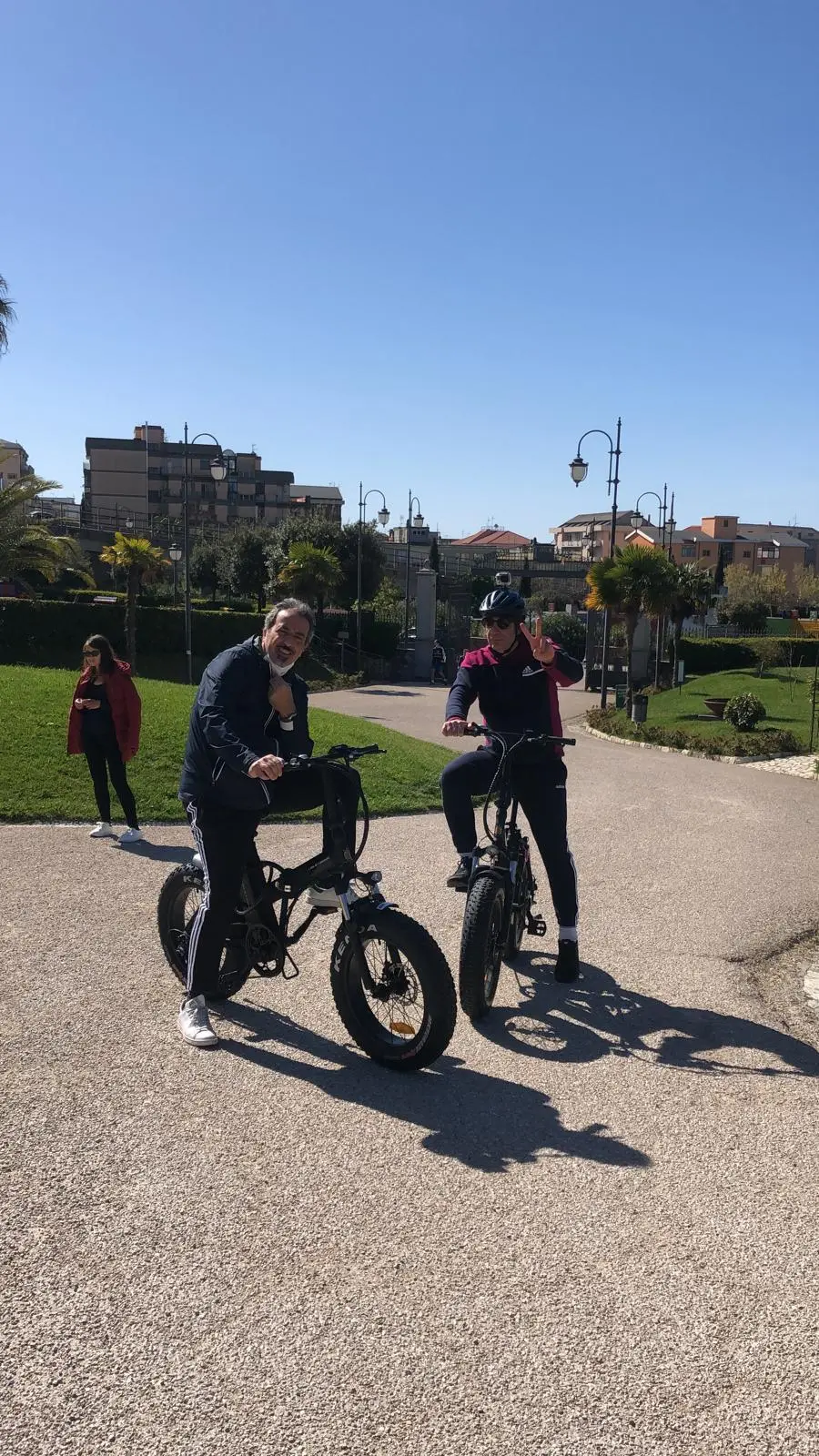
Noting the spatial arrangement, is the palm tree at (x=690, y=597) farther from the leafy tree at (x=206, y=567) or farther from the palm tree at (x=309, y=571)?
the leafy tree at (x=206, y=567)

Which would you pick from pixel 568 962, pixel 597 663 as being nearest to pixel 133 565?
pixel 597 663

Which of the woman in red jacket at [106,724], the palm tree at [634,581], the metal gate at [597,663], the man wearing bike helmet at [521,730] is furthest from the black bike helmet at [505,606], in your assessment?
the metal gate at [597,663]

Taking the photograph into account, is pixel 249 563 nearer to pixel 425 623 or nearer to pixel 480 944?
pixel 425 623

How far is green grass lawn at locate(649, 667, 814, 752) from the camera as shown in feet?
78.0

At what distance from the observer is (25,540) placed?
1389 inches

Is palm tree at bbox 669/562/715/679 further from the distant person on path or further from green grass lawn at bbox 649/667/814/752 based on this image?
the distant person on path

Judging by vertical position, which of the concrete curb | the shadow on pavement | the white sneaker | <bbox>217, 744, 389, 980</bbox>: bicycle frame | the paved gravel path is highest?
<bbox>217, 744, 389, 980</bbox>: bicycle frame

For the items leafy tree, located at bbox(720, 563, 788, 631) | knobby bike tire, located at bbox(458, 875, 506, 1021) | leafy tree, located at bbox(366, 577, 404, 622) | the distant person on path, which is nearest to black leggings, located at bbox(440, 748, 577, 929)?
knobby bike tire, located at bbox(458, 875, 506, 1021)

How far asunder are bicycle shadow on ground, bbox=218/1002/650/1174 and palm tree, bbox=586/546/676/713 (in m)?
26.4

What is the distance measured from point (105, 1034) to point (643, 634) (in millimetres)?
35449

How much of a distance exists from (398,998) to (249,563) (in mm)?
53883

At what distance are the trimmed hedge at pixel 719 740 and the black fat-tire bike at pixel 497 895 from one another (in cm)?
1469

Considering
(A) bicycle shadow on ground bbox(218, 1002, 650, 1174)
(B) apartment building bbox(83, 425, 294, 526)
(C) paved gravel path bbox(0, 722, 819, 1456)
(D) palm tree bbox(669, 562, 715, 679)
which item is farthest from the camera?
(B) apartment building bbox(83, 425, 294, 526)

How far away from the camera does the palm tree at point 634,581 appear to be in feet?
100
